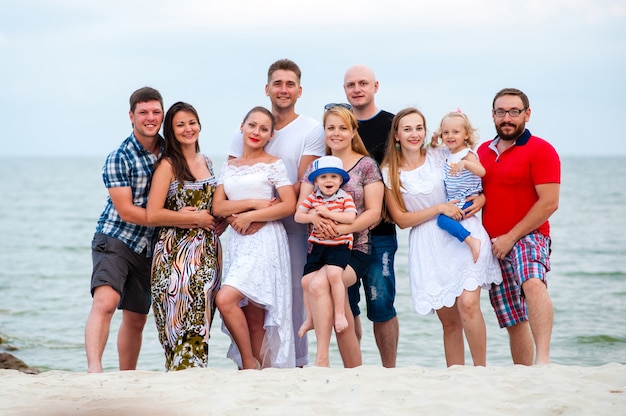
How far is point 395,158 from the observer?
5.91 metres

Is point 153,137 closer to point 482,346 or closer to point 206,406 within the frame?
point 206,406

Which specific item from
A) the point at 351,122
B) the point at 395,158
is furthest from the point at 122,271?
the point at 395,158

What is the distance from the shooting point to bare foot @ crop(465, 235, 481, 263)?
563 centimetres

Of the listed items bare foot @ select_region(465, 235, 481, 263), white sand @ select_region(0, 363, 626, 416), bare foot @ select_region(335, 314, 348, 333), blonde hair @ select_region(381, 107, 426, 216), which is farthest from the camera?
blonde hair @ select_region(381, 107, 426, 216)

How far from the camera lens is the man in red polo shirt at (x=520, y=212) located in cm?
566

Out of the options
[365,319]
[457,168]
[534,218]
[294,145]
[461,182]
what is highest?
[294,145]

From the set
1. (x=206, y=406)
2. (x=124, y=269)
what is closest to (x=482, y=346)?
(x=206, y=406)

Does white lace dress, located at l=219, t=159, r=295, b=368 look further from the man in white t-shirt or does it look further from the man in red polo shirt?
the man in red polo shirt

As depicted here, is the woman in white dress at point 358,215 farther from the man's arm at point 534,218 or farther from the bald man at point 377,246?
the man's arm at point 534,218

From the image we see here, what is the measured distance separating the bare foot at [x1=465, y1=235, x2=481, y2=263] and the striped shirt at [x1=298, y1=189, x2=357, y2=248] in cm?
88

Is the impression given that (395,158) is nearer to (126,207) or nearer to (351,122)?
(351,122)

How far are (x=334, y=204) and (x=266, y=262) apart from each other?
707 mm

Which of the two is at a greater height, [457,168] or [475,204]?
[457,168]

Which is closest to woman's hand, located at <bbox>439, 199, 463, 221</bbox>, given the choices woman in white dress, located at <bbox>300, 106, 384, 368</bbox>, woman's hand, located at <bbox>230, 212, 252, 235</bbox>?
woman in white dress, located at <bbox>300, 106, 384, 368</bbox>
